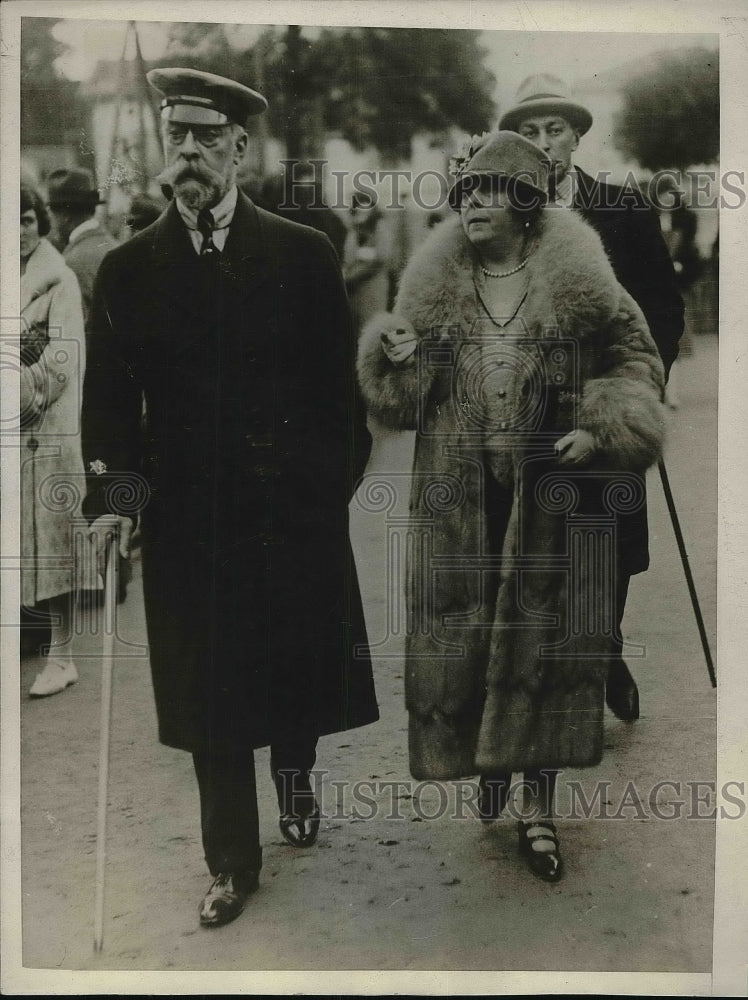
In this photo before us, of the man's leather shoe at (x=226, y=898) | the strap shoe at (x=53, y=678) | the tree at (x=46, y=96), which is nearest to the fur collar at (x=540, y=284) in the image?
the tree at (x=46, y=96)

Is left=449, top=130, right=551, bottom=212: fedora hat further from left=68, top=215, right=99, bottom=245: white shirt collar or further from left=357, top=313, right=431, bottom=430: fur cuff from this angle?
left=68, top=215, right=99, bottom=245: white shirt collar

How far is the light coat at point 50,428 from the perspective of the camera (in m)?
3.26

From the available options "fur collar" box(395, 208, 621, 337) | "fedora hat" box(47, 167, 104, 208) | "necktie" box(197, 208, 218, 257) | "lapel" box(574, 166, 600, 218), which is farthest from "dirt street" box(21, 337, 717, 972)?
"fedora hat" box(47, 167, 104, 208)

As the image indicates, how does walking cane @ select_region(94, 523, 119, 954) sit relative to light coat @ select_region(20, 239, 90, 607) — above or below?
below

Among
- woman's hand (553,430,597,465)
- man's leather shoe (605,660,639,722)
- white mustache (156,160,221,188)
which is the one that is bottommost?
man's leather shoe (605,660,639,722)

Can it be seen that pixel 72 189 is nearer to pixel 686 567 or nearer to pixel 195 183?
pixel 195 183

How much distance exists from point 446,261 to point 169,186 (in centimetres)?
104

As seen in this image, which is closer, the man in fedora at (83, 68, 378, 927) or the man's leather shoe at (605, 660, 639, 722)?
the man in fedora at (83, 68, 378, 927)

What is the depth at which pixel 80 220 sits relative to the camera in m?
3.24

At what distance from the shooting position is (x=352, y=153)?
10.7 feet

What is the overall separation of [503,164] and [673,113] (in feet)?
2.23

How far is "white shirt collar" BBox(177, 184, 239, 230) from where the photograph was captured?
323cm

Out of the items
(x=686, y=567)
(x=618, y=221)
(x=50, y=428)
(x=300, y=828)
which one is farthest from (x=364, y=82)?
(x=300, y=828)

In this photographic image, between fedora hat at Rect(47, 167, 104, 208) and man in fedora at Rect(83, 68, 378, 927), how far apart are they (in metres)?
0.22
